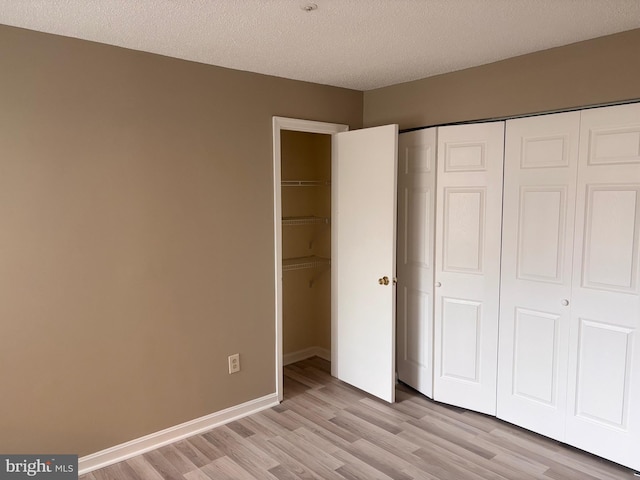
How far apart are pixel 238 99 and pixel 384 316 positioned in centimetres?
182

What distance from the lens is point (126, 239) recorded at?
2.65m

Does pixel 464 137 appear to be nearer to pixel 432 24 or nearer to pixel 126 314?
pixel 432 24

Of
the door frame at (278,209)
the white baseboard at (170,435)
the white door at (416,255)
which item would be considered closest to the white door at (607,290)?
the white door at (416,255)

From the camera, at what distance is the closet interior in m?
4.13

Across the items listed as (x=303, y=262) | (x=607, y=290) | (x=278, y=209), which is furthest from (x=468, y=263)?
(x=303, y=262)

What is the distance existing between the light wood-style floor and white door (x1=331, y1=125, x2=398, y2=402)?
14.2 inches

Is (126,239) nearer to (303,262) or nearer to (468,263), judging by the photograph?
(303,262)

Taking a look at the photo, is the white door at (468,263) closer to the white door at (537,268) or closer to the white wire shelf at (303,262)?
the white door at (537,268)

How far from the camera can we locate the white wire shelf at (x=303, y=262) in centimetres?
404

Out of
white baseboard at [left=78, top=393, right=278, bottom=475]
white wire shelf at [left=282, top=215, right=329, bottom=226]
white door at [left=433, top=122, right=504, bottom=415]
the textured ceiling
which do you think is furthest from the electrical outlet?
the textured ceiling

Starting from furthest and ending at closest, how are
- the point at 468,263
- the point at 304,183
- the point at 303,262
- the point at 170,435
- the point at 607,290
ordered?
the point at 303,262 → the point at 304,183 → the point at 468,263 → the point at 170,435 → the point at 607,290

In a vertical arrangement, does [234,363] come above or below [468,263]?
below

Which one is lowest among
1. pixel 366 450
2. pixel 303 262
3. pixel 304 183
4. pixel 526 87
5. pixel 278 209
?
pixel 366 450

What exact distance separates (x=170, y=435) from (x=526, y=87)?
10.2 ft
